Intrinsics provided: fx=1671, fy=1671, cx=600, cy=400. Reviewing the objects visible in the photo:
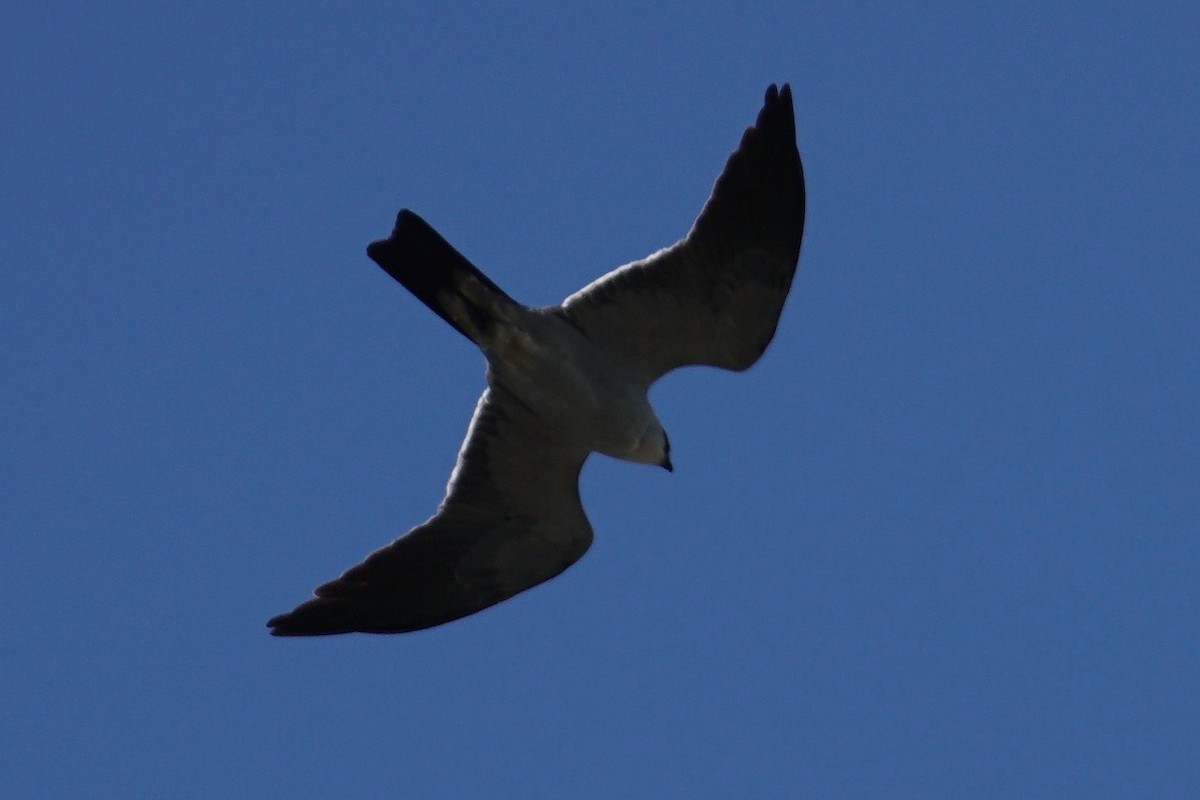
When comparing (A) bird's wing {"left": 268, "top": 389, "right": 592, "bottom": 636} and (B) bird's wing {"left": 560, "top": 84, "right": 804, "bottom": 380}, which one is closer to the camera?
(B) bird's wing {"left": 560, "top": 84, "right": 804, "bottom": 380}

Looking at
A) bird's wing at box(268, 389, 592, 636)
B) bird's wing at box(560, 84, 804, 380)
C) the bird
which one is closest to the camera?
bird's wing at box(560, 84, 804, 380)

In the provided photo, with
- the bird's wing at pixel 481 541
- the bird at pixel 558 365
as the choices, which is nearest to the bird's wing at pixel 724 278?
the bird at pixel 558 365

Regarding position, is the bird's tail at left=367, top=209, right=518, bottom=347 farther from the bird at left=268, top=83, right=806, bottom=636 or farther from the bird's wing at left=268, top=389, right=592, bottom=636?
the bird's wing at left=268, top=389, right=592, bottom=636

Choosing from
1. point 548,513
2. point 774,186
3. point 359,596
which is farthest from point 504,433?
point 774,186

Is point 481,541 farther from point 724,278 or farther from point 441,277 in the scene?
point 724,278

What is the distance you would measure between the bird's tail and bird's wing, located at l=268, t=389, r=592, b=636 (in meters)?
0.68

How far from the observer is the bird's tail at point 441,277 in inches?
375

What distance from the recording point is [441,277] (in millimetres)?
9680

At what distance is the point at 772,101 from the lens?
9234 mm

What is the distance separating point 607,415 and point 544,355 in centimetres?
61

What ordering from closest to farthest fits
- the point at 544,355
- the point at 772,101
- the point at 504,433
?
the point at 772,101
the point at 544,355
the point at 504,433

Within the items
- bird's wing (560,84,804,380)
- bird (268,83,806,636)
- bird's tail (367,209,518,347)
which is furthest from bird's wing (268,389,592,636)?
bird's wing (560,84,804,380)

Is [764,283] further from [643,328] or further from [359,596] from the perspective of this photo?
[359,596]

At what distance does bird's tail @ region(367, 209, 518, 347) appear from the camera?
31.2 feet
